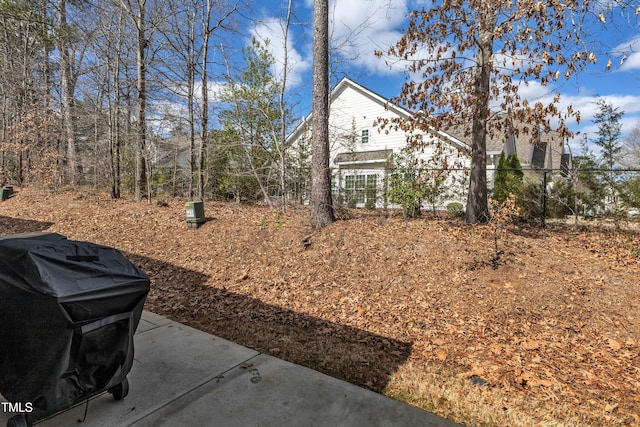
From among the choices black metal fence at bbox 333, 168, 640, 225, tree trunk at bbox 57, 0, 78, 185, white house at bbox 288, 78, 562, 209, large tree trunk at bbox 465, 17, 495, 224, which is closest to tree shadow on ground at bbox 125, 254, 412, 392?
large tree trunk at bbox 465, 17, 495, 224

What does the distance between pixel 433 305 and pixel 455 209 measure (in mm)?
4587

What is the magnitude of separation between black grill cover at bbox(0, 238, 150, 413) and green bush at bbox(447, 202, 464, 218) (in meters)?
7.30

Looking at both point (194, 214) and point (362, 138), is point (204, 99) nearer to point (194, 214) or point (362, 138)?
point (194, 214)

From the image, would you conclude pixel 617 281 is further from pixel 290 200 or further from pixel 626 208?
pixel 290 200

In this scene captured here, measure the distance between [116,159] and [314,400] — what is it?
11603mm

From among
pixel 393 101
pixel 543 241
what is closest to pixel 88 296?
pixel 393 101

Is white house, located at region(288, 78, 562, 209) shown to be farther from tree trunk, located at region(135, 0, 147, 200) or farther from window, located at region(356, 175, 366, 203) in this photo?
tree trunk, located at region(135, 0, 147, 200)

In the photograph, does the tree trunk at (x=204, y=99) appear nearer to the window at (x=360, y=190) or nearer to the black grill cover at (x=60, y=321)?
the window at (x=360, y=190)

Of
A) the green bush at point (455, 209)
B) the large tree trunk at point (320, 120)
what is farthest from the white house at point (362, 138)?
the large tree trunk at point (320, 120)

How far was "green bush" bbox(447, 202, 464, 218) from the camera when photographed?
7921 millimetres

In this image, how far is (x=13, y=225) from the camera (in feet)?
30.5

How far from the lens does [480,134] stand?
251 inches

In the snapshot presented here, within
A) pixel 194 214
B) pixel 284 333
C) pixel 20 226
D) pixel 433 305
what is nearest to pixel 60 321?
pixel 284 333

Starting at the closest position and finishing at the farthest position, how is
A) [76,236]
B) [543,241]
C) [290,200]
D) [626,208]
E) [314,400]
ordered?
1. [314,400]
2. [543,241]
3. [626,208]
4. [76,236]
5. [290,200]
